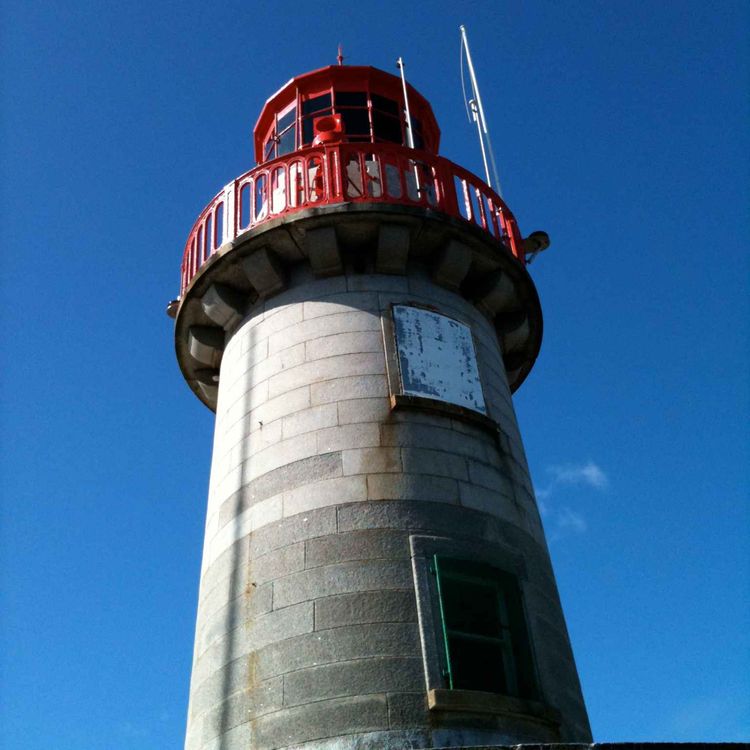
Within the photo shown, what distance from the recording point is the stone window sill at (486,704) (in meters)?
7.21

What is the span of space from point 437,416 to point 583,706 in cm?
330

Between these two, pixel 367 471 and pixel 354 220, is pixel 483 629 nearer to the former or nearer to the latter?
pixel 367 471

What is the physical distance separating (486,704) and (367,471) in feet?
8.35

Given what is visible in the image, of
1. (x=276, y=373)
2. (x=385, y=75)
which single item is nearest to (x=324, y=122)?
(x=385, y=75)

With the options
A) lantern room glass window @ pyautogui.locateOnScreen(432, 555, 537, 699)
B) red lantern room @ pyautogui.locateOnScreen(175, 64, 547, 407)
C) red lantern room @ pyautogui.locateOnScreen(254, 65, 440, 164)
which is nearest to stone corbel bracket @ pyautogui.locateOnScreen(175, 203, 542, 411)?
red lantern room @ pyautogui.locateOnScreen(175, 64, 547, 407)

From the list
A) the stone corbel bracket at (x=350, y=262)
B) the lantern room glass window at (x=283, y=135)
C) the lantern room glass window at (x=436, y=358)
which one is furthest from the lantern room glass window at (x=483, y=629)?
the lantern room glass window at (x=283, y=135)

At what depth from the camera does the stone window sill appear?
7.21 m

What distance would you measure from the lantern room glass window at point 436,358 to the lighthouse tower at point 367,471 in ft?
0.10

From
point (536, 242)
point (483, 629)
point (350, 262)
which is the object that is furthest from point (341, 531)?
point (536, 242)

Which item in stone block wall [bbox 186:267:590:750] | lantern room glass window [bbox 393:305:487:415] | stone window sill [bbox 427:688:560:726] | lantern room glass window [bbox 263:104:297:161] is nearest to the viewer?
stone window sill [bbox 427:688:560:726]

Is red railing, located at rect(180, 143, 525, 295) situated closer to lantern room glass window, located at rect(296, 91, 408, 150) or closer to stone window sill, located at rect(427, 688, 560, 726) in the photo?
lantern room glass window, located at rect(296, 91, 408, 150)

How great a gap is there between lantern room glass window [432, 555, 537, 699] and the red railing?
16.1ft

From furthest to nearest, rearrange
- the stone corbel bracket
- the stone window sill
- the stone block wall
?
the stone corbel bracket
the stone block wall
the stone window sill

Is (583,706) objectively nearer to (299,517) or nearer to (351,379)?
(299,517)
